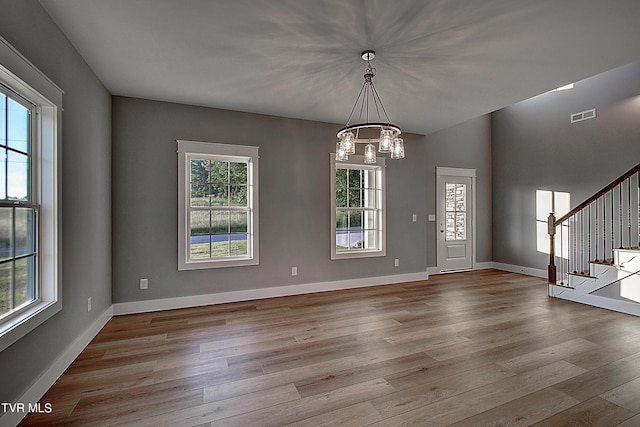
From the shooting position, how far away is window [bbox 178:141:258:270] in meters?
4.11

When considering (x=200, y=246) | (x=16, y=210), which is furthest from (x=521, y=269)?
(x=16, y=210)

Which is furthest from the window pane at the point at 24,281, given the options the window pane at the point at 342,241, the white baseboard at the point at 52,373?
the window pane at the point at 342,241

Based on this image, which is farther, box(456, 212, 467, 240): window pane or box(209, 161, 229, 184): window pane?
box(456, 212, 467, 240): window pane

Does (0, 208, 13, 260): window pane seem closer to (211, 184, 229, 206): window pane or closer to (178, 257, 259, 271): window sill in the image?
(178, 257, 259, 271): window sill

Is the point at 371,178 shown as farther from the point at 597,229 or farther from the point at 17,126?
the point at 17,126

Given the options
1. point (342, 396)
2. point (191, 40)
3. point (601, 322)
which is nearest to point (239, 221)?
point (191, 40)

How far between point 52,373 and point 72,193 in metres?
1.41

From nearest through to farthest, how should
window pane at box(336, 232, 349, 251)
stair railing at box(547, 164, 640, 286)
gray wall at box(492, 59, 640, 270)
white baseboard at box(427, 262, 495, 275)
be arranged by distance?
stair railing at box(547, 164, 640, 286), gray wall at box(492, 59, 640, 270), window pane at box(336, 232, 349, 251), white baseboard at box(427, 262, 495, 275)

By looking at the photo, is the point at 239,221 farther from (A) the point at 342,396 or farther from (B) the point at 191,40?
(A) the point at 342,396

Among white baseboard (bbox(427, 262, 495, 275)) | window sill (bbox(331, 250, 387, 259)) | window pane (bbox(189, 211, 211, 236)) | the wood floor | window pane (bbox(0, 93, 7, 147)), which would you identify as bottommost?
the wood floor

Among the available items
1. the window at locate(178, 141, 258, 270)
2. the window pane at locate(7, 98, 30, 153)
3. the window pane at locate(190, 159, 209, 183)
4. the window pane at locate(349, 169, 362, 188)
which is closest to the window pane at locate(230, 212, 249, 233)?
the window at locate(178, 141, 258, 270)

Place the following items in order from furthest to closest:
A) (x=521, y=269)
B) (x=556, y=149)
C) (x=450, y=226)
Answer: (x=450, y=226), (x=521, y=269), (x=556, y=149)

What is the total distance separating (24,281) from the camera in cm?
210

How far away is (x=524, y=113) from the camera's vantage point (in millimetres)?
6297
